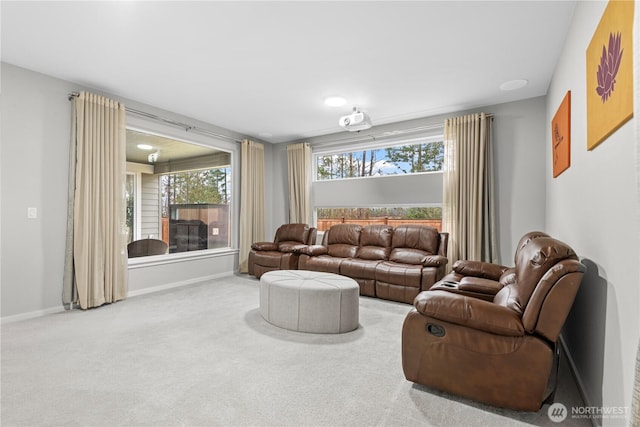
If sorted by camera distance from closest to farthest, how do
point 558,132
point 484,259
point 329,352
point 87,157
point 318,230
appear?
point 329,352, point 558,132, point 87,157, point 484,259, point 318,230

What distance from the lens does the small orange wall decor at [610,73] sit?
4.21ft

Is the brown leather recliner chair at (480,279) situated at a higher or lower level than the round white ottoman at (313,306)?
higher

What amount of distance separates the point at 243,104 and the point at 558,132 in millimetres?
3666

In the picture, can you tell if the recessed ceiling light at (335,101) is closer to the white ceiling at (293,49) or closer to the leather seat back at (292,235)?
the white ceiling at (293,49)

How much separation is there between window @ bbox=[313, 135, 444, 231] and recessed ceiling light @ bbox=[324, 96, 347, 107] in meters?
1.41

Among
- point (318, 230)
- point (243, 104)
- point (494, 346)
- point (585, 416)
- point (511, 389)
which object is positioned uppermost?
point (243, 104)

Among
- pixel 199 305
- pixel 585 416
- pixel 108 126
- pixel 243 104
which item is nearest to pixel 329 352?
pixel 585 416

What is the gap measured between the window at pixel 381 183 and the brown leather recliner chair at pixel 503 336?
10.1 feet

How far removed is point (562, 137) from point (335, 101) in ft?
8.35

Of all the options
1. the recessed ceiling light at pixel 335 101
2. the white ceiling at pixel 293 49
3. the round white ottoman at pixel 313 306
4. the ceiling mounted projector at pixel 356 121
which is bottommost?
the round white ottoman at pixel 313 306

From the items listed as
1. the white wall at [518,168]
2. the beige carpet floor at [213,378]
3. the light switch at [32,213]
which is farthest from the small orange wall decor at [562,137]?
the light switch at [32,213]

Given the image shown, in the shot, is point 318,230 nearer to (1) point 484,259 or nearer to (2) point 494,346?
(1) point 484,259

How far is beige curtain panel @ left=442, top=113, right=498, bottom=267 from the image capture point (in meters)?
4.27

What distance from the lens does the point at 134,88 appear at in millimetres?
3775
